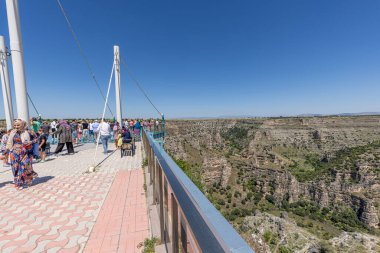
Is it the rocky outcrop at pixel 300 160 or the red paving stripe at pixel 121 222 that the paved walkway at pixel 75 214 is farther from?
the rocky outcrop at pixel 300 160

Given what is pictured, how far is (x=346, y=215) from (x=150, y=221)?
57437mm

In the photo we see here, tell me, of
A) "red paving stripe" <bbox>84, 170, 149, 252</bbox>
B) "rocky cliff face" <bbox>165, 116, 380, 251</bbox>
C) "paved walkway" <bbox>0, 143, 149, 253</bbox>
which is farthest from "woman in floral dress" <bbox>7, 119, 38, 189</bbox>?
"rocky cliff face" <bbox>165, 116, 380, 251</bbox>

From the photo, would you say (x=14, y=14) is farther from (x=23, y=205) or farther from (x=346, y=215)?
(x=346, y=215)

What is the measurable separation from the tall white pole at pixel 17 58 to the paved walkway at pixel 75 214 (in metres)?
2.36

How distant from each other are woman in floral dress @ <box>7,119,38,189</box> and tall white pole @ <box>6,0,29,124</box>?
1550 millimetres

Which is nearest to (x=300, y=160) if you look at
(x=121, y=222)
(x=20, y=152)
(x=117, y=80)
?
(x=117, y=80)

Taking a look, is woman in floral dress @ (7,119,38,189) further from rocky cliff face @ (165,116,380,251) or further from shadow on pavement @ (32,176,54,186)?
rocky cliff face @ (165,116,380,251)

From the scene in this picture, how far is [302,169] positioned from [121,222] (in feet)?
260

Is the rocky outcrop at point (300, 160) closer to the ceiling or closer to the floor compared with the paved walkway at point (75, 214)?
closer to the floor

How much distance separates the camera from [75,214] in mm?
3752

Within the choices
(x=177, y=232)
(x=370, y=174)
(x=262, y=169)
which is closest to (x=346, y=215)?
(x=370, y=174)

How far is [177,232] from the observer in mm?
1587

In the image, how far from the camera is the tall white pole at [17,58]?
5.84 metres

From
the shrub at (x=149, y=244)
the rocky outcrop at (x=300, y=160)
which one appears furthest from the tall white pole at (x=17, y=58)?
the rocky outcrop at (x=300, y=160)
